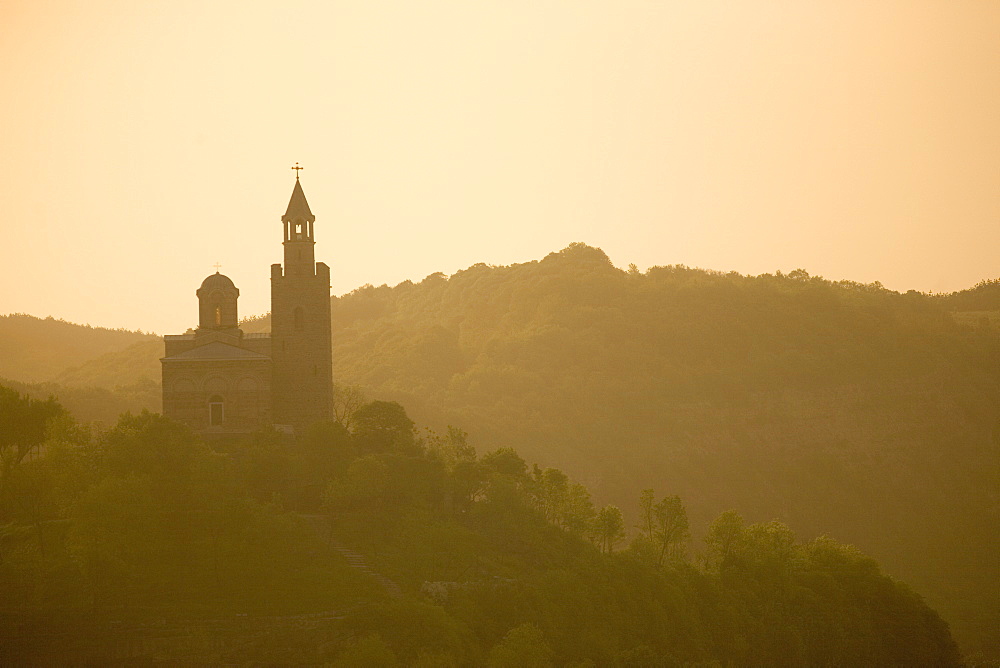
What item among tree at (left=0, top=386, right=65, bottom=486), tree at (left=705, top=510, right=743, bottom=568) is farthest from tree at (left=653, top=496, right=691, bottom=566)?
tree at (left=0, top=386, right=65, bottom=486)

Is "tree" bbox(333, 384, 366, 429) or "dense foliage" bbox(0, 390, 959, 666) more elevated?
"tree" bbox(333, 384, 366, 429)

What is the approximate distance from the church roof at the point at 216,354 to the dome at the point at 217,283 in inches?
125

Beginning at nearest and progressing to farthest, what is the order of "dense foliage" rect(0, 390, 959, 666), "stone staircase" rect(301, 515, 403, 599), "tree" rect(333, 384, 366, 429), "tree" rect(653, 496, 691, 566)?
"dense foliage" rect(0, 390, 959, 666) → "stone staircase" rect(301, 515, 403, 599) → "tree" rect(653, 496, 691, 566) → "tree" rect(333, 384, 366, 429)

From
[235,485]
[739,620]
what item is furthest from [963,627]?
[235,485]

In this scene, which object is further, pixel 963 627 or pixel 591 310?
pixel 591 310

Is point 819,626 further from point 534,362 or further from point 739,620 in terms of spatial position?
point 534,362

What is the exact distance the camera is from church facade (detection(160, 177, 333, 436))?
54.8 m

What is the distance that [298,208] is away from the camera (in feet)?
189

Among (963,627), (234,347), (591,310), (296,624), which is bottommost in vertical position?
(963,627)

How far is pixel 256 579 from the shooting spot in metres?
42.3

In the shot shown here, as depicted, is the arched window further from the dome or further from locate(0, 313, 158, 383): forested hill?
locate(0, 313, 158, 383): forested hill

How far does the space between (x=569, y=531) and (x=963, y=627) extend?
40383mm

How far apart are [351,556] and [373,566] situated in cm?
130

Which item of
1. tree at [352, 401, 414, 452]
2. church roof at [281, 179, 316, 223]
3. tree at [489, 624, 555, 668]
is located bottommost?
tree at [489, 624, 555, 668]
